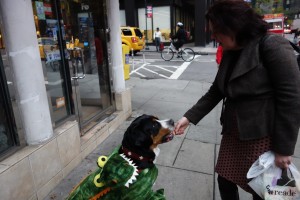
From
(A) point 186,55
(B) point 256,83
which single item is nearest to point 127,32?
(A) point 186,55

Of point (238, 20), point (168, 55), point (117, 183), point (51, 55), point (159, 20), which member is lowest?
point (168, 55)

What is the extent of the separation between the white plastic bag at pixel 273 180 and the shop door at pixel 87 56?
2642 millimetres

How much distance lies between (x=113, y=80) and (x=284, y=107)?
141 inches

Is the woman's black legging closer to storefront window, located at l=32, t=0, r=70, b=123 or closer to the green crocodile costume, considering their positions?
the green crocodile costume

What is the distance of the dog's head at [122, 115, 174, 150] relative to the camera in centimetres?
205

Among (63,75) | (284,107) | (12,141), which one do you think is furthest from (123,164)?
(63,75)

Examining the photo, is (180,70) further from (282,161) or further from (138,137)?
(282,161)

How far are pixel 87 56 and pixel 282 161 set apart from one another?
3447 mm

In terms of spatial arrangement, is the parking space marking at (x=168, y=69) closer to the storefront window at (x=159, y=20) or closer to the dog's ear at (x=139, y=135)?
the dog's ear at (x=139, y=135)

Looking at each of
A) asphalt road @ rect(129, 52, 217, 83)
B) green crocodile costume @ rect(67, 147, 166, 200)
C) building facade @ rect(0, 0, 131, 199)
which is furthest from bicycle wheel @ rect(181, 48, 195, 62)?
green crocodile costume @ rect(67, 147, 166, 200)

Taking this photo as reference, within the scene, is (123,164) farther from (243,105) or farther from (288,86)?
(288,86)

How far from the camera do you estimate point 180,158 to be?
377cm

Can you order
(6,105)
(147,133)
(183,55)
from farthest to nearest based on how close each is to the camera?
(183,55) → (6,105) → (147,133)

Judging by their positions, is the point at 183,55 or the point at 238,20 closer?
the point at 238,20
